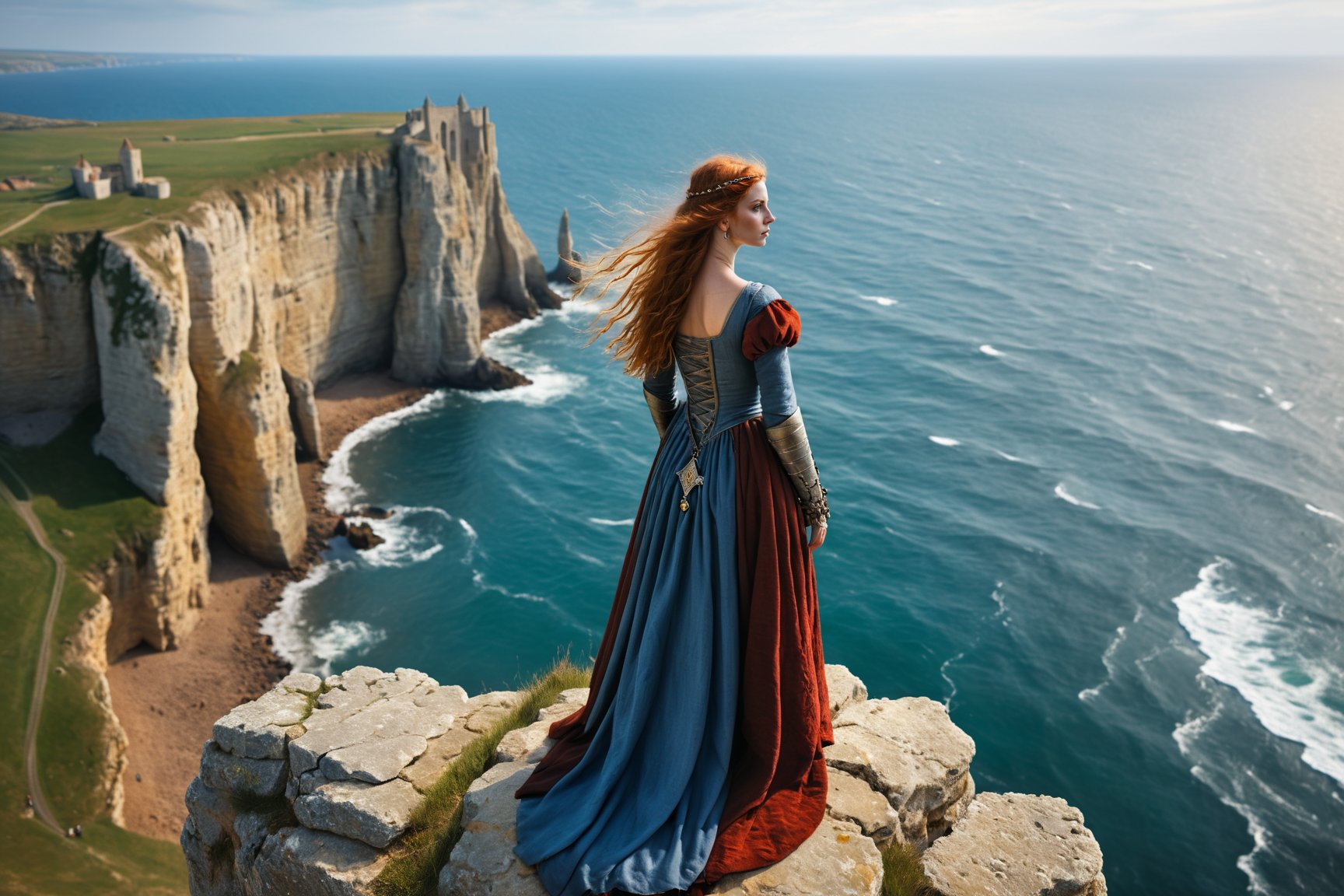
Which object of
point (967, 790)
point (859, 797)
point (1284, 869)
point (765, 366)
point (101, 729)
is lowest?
point (1284, 869)

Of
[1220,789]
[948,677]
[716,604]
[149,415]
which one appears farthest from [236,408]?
[1220,789]

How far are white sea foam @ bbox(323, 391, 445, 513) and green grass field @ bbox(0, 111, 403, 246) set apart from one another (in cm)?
1280

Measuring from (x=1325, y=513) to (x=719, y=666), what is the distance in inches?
1648

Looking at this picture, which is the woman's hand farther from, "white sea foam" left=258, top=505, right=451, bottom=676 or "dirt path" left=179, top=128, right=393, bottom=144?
"dirt path" left=179, top=128, right=393, bottom=144

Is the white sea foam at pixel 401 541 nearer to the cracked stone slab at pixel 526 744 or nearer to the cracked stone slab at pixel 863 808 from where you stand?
the cracked stone slab at pixel 526 744

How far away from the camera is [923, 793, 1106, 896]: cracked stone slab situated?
8.09 meters

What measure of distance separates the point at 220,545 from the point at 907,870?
118ft

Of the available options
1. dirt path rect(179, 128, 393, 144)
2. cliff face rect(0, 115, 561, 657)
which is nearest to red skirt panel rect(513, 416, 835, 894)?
cliff face rect(0, 115, 561, 657)

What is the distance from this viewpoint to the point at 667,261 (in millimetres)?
7562

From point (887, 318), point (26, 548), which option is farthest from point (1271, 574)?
point (26, 548)

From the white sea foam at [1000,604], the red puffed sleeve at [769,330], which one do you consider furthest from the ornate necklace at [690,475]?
the white sea foam at [1000,604]

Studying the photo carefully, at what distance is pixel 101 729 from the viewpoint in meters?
26.3

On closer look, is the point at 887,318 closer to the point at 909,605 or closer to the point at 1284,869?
the point at 909,605

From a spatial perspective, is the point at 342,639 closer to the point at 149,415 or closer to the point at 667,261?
the point at 149,415
